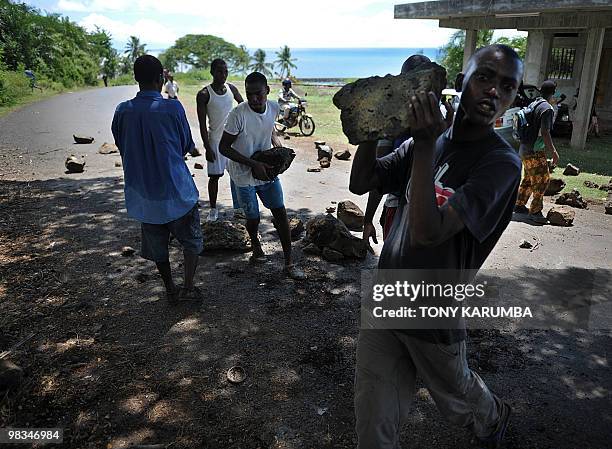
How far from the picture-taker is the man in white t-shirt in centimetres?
400

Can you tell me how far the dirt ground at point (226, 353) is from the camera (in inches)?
102

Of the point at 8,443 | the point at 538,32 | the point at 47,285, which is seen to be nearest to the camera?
the point at 8,443

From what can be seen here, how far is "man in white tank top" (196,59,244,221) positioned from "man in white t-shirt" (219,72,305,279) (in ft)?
3.76

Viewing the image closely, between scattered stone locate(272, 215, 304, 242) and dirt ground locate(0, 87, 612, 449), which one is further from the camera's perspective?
scattered stone locate(272, 215, 304, 242)

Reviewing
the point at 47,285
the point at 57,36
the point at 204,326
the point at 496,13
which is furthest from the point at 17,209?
the point at 57,36

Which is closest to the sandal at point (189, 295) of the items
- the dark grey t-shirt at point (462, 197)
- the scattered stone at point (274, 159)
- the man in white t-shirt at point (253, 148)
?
the man in white t-shirt at point (253, 148)

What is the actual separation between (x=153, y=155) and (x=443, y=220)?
2405 mm

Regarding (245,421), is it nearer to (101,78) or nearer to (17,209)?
(17,209)

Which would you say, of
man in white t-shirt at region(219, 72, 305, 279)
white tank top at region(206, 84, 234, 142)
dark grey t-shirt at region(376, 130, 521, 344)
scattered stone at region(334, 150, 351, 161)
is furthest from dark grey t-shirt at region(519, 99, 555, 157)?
dark grey t-shirt at region(376, 130, 521, 344)

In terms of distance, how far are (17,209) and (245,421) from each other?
488 cm

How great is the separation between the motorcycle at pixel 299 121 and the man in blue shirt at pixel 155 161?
9.29m

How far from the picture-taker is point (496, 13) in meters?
10.7

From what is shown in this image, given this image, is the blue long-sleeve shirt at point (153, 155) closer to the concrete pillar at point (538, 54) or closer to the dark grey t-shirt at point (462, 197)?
the dark grey t-shirt at point (462, 197)

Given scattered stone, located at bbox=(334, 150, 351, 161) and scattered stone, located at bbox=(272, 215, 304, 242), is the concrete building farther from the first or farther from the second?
scattered stone, located at bbox=(272, 215, 304, 242)
